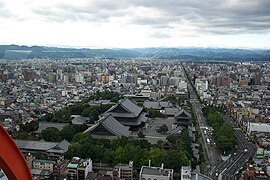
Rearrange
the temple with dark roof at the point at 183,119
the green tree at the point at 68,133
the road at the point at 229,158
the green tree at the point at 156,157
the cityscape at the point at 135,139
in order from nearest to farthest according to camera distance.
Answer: the cityscape at the point at 135,139 < the green tree at the point at 156,157 < the road at the point at 229,158 < the green tree at the point at 68,133 < the temple with dark roof at the point at 183,119

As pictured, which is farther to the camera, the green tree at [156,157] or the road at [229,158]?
the road at [229,158]

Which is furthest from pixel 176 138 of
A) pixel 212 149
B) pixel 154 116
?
pixel 154 116

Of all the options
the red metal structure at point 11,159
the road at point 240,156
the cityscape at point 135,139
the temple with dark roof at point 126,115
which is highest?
the red metal structure at point 11,159

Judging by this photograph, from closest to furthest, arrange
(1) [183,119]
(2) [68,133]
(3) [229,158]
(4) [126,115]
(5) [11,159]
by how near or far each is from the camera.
Result: (5) [11,159] → (3) [229,158] → (2) [68,133] → (4) [126,115] → (1) [183,119]

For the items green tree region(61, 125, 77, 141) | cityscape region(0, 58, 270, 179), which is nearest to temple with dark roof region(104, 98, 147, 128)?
cityscape region(0, 58, 270, 179)

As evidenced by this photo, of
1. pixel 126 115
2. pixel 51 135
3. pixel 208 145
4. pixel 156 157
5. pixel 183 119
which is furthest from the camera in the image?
pixel 183 119

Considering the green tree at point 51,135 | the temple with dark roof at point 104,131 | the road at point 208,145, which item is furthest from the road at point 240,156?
the green tree at point 51,135

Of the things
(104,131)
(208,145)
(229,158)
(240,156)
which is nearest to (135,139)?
(104,131)

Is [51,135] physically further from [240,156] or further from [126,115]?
[240,156]

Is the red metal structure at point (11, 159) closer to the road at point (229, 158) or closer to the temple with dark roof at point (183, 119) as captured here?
→ the road at point (229, 158)

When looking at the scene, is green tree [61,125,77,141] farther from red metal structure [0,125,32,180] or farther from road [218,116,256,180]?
red metal structure [0,125,32,180]
